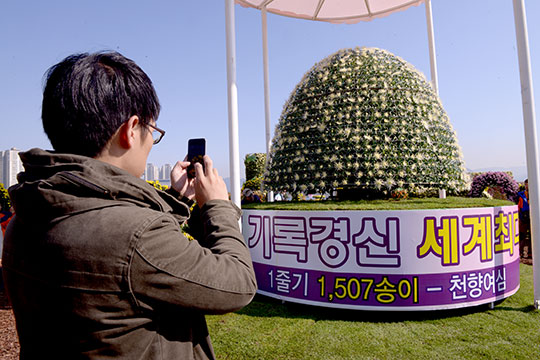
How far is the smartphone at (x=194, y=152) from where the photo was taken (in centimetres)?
163

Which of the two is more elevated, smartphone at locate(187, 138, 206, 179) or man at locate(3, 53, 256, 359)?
smartphone at locate(187, 138, 206, 179)

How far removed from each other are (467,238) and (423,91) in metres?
2.69

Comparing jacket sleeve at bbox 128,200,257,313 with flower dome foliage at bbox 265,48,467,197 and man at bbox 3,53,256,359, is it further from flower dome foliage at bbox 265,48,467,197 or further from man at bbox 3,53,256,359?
flower dome foliage at bbox 265,48,467,197

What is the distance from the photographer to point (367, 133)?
5.48 meters

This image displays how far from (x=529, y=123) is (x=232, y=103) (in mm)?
4480

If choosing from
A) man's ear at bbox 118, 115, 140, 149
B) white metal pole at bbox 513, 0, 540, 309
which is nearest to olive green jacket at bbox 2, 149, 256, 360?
man's ear at bbox 118, 115, 140, 149

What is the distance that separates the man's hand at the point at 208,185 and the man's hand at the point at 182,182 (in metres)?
0.15

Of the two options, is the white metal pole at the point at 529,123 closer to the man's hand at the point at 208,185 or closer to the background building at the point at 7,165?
the man's hand at the point at 208,185

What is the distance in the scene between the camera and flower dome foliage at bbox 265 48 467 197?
212 inches

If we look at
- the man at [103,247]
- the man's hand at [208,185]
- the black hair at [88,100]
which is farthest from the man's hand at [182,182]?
the black hair at [88,100]

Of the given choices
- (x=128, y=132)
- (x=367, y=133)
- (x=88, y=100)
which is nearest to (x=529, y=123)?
(x=367, y=133)

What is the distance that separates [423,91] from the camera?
603 cm

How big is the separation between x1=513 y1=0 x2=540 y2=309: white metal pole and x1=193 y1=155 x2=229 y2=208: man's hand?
17.1ft

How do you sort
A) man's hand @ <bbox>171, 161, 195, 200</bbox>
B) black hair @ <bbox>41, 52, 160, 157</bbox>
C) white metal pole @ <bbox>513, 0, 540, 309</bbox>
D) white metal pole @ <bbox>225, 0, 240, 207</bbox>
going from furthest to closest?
white metal pole @ <bbox>225, 0, 240, 207</bbox> < white metal pole @ <bbox>513, 0, 540, 309</bbox> < man's hand @ <bbox>171, 161, 195, 200</bbox> < black hair @ <bbox>41, 52, 160, 157</bbox>
